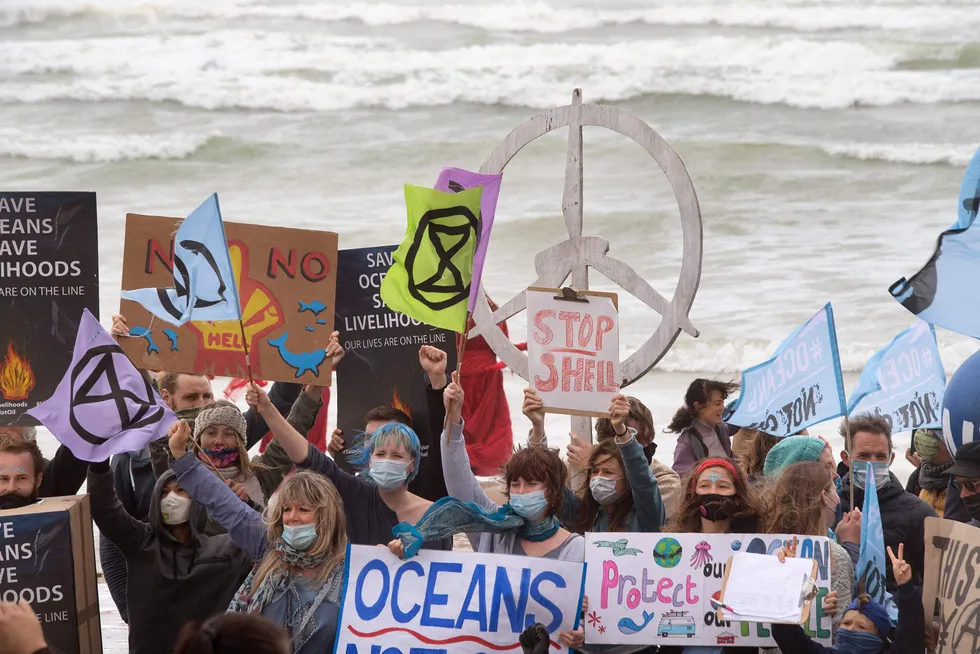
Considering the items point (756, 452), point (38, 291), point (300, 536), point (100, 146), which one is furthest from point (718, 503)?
point (100, 146)

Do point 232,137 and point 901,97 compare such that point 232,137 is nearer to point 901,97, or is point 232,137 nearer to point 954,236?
point 901,97

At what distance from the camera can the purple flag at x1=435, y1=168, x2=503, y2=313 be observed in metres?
4.63

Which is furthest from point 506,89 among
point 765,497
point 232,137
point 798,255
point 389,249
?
point 765,497

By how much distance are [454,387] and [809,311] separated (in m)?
15.4

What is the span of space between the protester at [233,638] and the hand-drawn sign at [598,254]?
287cm

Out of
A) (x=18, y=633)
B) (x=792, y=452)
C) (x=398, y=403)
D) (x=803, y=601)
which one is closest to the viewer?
(x=18, y=633)

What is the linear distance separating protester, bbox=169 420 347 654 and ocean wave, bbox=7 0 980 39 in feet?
69.4

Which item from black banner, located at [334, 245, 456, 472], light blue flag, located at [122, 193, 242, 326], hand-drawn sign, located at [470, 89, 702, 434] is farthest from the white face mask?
hand-drawn sign, located at [470, 89, 702, 434]

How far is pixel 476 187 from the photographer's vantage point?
4.55 meters

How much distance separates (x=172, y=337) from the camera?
5043mm

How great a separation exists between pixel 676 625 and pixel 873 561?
58cm

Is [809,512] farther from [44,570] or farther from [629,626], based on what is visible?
[44,570]

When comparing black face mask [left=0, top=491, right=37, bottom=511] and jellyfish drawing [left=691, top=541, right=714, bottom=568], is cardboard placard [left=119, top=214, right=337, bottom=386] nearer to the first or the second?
black face mask [left=0, top=491, right=37, bottom=511]

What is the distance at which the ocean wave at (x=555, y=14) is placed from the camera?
23.5 m
